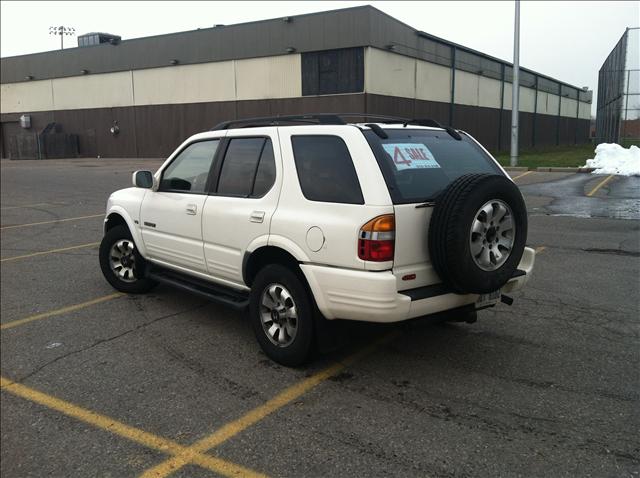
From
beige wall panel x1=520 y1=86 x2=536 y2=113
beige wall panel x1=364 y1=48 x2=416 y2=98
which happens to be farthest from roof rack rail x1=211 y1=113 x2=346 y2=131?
beige wall panel x1=520 y1=86 x2=536 y2=113

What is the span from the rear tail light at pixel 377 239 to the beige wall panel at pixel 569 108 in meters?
64.4

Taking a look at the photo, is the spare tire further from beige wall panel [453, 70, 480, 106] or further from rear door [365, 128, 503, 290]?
beige wall panel [453, 70, 480, 106]

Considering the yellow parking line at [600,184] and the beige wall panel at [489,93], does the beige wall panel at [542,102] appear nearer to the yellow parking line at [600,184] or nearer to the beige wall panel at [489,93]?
the beige wall panel at [489,93]

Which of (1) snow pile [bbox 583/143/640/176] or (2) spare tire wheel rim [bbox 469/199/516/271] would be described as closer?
(2) spare tire wheel rim [bbox 469/199/516/271]

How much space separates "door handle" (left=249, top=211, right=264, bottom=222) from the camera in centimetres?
430

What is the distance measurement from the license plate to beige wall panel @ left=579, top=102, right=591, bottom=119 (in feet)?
246

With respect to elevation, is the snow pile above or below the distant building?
below

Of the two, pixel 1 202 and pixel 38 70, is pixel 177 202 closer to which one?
pixel 1 202

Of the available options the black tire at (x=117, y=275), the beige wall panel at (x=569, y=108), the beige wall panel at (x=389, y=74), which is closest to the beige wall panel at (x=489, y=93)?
the beige wall panel at (x=389, y=74)

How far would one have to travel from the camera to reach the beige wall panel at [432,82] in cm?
3228

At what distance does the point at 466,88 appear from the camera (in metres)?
37.5

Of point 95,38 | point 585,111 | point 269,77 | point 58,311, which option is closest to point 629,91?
point 269,77

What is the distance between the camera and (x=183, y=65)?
3550 cm

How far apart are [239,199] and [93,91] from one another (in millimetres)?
40036
